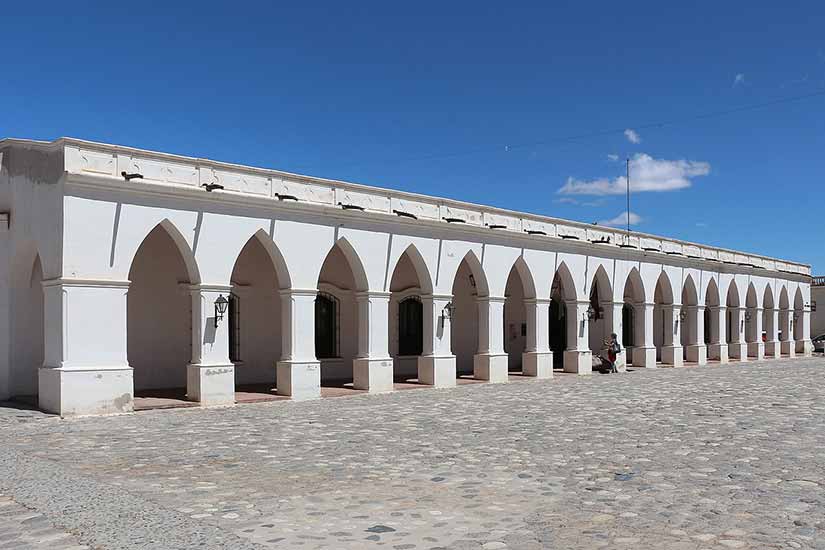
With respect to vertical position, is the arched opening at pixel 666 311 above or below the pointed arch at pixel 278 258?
below

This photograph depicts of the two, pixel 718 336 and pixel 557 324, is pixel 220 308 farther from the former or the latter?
pixel 718 336

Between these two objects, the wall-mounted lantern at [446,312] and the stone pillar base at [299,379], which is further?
the wall-mounted lantern at [446,312]

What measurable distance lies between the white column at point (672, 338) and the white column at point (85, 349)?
938 inches

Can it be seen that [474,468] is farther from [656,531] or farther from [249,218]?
→ [249,218]

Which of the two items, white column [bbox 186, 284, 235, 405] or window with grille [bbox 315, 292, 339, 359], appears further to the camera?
window with grille [bbox 315, 292, 339, 359]

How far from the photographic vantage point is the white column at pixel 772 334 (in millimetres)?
41844

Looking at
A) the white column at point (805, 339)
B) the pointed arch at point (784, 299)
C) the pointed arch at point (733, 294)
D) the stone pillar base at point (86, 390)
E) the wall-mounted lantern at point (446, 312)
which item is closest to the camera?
the stone pillar base at point (86, 390)

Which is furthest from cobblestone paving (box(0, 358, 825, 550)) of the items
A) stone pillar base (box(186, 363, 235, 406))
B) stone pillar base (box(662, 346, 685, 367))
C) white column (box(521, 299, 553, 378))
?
stone pillar base (box(662, 346, 685, 367))

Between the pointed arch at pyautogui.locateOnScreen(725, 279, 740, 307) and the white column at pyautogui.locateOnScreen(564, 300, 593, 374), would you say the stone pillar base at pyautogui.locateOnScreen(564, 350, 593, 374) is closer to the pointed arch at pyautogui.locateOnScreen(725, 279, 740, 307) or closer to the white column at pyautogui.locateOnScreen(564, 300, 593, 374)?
the white column at pyautogui.locateOnScreen(564, 300, 593, 374)

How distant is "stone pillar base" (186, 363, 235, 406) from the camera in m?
A: 17.0

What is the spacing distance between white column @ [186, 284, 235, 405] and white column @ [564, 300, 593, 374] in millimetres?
13980

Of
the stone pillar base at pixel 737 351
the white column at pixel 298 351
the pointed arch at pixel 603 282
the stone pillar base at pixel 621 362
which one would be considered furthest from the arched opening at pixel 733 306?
the white column at pixel 298 351

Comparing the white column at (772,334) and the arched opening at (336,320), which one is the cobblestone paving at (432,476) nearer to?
the arched opening at (336,320)

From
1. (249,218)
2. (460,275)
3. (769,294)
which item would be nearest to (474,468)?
(249,218)
